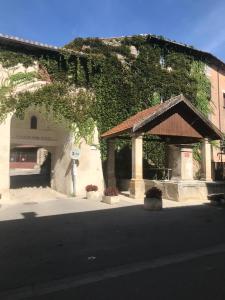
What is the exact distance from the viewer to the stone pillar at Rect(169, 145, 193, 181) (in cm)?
1873

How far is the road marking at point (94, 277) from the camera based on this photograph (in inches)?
203

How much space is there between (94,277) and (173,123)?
13.8 metres

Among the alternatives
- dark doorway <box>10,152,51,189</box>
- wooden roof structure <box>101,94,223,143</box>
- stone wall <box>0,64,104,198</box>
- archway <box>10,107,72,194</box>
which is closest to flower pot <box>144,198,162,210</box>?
wooden roof structure <box>101,94,223,143</box>

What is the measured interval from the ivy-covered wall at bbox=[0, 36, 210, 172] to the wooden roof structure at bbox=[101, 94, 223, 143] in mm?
2356

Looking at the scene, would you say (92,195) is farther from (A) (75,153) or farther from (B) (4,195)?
(B) (4,195)

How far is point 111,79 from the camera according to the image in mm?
21953

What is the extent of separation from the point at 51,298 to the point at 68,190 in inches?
617

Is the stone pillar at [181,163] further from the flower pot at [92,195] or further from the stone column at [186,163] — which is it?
the flower pot at [92,195]

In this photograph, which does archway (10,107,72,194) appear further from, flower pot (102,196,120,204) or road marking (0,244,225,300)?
road marking (0,244,225,300)

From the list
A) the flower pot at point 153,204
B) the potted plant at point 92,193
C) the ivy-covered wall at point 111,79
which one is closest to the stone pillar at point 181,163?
the ivy-covered wall at point 111,79

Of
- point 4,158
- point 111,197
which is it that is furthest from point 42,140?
point 111,197

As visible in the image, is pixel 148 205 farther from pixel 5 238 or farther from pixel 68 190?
pixel 68 190

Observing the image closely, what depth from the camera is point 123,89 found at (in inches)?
890

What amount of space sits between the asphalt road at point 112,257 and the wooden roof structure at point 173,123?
6.88 meters
